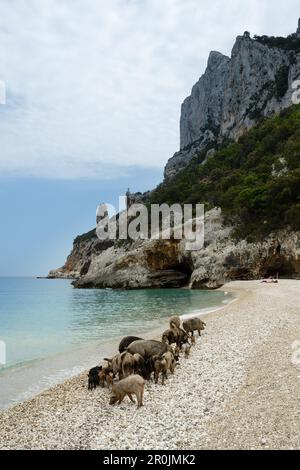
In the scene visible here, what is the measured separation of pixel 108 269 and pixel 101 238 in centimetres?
4141

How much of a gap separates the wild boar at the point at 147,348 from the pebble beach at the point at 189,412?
29.0 inches

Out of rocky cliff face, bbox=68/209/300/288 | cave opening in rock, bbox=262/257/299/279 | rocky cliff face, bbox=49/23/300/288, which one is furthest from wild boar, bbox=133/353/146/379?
cave opening in rock, bbox=262/257/299/279

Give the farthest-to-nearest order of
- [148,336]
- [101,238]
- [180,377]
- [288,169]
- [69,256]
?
[69,256] < [101,238] < [288,169] < [148,336] < [180,377]

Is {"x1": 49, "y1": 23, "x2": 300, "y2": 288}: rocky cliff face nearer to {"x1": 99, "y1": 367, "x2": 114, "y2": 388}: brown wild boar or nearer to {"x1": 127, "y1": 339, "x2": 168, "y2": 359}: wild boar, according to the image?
{"x1": 127, "y1": 339, "x2": 168, "y2": 359}: wild boar

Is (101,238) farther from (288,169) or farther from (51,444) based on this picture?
(51,444)

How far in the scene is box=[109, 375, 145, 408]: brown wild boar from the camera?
848cm

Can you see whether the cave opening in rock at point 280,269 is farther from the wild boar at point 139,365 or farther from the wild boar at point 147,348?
the wild boar at point 139,365

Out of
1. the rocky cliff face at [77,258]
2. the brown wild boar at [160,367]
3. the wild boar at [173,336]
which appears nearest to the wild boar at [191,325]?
the wild boar at [173,336]

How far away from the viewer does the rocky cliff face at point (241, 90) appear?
97.8 metres

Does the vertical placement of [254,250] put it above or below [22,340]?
above

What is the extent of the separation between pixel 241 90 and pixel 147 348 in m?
113

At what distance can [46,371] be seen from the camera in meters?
13.6

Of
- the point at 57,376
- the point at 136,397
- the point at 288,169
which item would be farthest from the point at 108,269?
the point at 136,397

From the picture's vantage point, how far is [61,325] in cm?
2612
